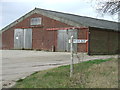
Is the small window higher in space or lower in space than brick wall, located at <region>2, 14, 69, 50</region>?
higher

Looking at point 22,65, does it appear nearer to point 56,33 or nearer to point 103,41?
point 56,33

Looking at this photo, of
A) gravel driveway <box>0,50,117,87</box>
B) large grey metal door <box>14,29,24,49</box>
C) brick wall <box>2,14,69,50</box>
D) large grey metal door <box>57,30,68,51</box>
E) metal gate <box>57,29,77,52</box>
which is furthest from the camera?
large grey metal door <box>14,29,24,49</box>

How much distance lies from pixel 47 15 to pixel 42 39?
3.74 meters

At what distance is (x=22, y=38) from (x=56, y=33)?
7.55 m

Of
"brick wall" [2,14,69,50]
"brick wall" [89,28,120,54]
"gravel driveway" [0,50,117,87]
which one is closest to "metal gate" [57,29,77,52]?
"brick wall" [2,14,69,50]

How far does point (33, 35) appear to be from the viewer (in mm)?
40500

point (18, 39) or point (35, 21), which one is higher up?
point (35, 21)

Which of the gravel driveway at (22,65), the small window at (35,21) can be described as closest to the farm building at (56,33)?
the small window at (35,21)

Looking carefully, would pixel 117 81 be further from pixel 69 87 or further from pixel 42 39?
pixel 42 39

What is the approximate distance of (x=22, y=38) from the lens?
138 ft

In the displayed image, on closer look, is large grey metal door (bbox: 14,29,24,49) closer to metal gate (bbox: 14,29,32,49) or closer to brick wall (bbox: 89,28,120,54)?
metal gate (bbox: 14,29,32,49)

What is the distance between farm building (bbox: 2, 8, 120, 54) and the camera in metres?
34.1

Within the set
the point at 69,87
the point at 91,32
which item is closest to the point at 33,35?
the point at 91,32

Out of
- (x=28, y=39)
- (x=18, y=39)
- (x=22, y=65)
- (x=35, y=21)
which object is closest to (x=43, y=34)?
(x=35, y=21)
